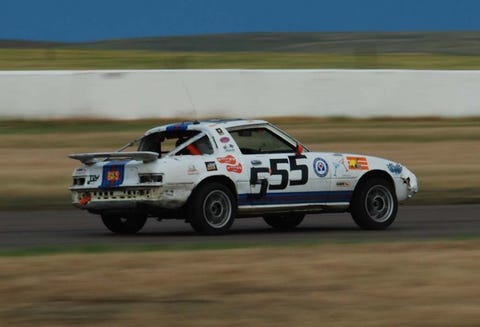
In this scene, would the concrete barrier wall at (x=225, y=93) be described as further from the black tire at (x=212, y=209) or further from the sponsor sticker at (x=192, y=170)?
the sponsor sticker at (x=192, y=170)

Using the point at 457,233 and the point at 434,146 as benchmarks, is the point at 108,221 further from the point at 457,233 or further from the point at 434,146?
the point at 434,146

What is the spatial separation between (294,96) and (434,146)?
10.2ft

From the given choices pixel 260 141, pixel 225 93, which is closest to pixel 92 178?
pixel 260 141

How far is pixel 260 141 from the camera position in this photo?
47.2 feet

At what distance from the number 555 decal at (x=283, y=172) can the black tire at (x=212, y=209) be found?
0.41 metres

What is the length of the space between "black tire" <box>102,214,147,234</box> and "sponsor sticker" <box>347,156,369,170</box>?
8.15ft

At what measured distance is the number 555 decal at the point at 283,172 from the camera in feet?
46.1

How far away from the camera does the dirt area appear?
817 centimetres

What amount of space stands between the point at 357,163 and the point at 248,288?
5722 millimetres

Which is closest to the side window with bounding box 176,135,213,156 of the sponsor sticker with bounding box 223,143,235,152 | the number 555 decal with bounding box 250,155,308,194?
the sponsor sticker with bounding box 223,143,235,152

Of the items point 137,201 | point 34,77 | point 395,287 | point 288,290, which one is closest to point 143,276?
point 288,290

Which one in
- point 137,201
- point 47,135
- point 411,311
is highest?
point 47,135

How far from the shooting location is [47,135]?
26125mm

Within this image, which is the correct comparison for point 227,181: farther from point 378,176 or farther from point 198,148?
point 378,176
